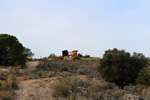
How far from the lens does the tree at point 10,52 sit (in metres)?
32.8

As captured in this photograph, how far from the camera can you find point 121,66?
16906mm

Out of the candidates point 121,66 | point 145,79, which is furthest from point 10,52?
point 145,79

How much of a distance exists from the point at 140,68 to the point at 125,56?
1.87m

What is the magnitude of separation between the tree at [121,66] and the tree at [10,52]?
19.7 meters

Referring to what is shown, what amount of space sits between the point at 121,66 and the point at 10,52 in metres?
22.5

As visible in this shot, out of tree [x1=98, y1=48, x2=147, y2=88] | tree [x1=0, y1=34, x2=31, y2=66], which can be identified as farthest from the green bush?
tree [x1=0, y1=34, x2=31, y2=66]

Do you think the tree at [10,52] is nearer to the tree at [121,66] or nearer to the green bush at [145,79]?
the tree at [121,66]

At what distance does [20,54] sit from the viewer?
33.5 metres

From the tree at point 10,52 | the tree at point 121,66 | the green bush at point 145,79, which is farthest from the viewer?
the tree at point 10,52

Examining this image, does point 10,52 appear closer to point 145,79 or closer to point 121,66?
point 121,66

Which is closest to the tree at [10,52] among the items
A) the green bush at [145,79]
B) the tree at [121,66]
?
the tree at [121,66]

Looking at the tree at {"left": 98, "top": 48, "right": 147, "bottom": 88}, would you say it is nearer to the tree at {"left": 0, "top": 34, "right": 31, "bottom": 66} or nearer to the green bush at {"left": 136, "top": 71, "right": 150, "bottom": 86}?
the green bush at {"left": 136, "top": 71, "right": 150, "bottom": 86}

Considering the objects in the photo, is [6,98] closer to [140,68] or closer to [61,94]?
[61,94]

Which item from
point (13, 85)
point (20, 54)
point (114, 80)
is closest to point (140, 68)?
point (114, 80)
